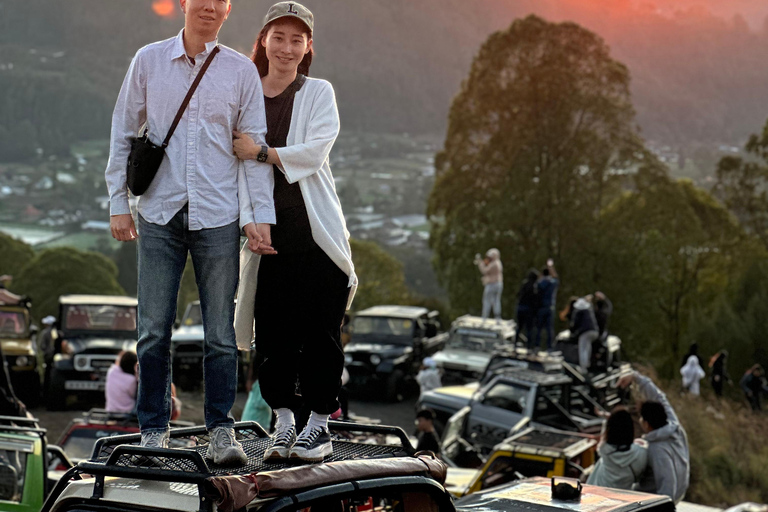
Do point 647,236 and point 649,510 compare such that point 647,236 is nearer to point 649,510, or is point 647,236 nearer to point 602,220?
point 602,220

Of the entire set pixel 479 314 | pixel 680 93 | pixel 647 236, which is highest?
pixel 680 93

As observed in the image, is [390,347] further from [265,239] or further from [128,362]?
[265,239]

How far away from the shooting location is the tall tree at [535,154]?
42688 millimetres

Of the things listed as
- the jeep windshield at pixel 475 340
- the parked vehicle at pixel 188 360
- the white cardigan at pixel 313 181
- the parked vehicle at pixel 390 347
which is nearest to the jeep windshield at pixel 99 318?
the parked vehicle at pixel 188 360

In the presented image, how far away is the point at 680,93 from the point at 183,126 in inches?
7264

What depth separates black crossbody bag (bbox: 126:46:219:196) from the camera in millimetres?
3959

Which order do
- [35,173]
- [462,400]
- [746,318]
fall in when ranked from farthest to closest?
[35,173], [746,318], [462,400]

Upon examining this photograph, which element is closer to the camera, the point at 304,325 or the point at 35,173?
the point at 304,325

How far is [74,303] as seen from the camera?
69.7ft

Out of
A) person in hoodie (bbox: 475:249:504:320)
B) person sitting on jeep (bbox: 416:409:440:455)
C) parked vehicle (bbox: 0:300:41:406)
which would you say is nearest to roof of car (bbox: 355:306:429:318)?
person in hoodie (bbox: 475:249:504:320)

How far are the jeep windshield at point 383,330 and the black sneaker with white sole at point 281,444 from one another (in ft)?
67.9

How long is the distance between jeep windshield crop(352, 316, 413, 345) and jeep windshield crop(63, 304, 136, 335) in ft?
19.7

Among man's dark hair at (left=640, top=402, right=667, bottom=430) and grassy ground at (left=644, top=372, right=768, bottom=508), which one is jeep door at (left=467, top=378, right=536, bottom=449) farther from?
man's dark hair at (left=640, top=402, right=667, bottom=430)

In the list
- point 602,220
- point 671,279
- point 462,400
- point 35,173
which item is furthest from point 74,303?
point 35,173
